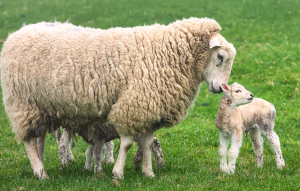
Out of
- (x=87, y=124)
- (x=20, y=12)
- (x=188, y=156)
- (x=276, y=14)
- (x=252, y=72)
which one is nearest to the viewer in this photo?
(x=87, y=124)

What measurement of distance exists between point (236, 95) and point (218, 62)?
0.52 metres

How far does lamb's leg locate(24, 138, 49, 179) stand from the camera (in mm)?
5793

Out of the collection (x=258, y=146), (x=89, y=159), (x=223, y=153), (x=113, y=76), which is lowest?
(x=89, y=159)

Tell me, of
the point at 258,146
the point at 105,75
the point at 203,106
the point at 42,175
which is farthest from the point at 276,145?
the point at 203,106

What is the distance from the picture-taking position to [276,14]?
16.8 meters

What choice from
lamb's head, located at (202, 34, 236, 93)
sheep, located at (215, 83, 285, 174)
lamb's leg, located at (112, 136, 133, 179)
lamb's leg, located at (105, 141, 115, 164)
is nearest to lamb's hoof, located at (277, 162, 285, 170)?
sheep, located at (215, 83, 285, 174)

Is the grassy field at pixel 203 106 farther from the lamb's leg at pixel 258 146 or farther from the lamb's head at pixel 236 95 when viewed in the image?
the lamb's head at pixel 236 95

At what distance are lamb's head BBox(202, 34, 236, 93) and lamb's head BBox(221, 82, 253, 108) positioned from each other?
107mm

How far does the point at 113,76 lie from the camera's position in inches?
217

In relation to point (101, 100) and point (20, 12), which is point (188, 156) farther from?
point (20, 12)

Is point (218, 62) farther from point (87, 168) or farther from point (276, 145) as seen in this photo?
point (87, 168)

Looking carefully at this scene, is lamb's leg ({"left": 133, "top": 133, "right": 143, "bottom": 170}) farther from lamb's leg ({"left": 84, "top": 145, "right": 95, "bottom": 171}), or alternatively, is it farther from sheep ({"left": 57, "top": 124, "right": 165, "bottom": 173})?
lamb's leg ({"left": 84, "top": 145, "right": 95, "bottom": 171})

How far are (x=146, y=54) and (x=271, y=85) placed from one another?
5.73 m

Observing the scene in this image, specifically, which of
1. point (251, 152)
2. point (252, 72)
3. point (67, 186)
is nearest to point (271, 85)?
point (252, 72)
